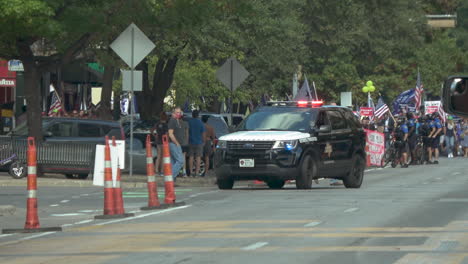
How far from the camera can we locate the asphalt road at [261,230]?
550 inches

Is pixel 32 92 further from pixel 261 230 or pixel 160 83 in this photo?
Result: pixel 261 230

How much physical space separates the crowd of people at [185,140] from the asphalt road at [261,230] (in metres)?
4.75

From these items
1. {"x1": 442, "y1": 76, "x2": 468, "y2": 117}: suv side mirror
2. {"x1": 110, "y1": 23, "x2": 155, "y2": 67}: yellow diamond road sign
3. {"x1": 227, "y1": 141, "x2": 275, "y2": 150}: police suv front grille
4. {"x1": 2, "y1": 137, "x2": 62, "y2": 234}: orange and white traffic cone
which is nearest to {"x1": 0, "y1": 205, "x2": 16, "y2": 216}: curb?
{"x1": 2, "y1": 137, "x2": 62, "y2": 234}: orange and white traffic cone

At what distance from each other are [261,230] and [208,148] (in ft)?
63.7

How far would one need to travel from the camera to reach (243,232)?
16734 mm

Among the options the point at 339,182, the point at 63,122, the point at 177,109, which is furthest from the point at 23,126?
the point at 339,182

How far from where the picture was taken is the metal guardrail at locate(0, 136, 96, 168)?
104 ft

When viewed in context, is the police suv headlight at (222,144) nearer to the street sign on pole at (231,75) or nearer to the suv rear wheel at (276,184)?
the suv rear wheel at (276,184)

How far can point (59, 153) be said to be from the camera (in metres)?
31.8

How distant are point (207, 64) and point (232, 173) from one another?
82.4 feet

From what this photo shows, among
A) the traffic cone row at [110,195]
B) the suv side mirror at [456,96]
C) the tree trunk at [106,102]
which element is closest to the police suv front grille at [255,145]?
the traffic cone row at [110,195]

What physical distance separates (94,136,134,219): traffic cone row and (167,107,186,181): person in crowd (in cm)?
958

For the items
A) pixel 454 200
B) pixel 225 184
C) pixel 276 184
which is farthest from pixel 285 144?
pixel 454 200

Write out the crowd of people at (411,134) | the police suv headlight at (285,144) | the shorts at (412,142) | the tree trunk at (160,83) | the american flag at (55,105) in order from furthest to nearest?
1. the shorts at (412,142)
2. the crowd of people at (411,134)
3. the american flag at (55,105)
4. the tree trunk at (160,83)
5. the police suv headlight at (285,144)
